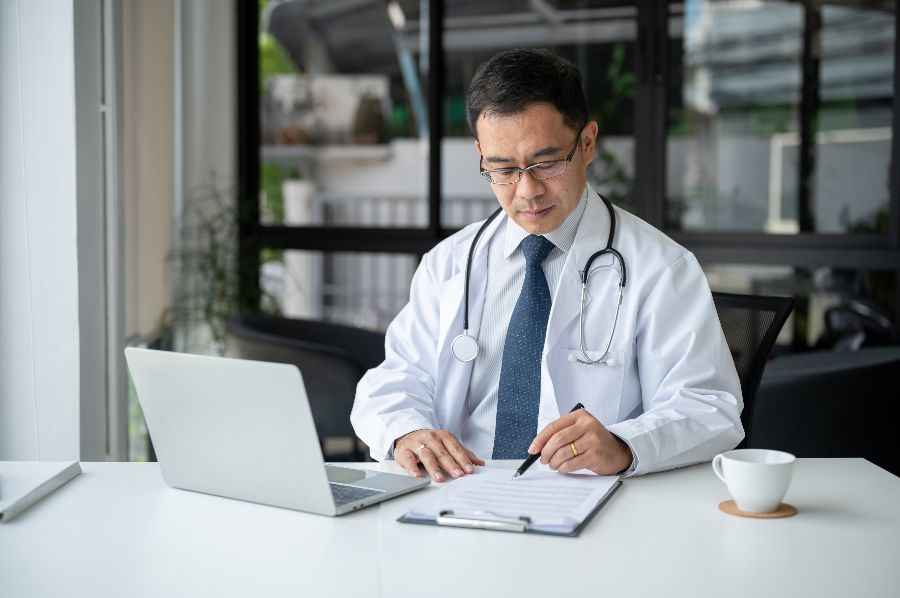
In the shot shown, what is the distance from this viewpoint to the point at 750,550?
4.22 ft

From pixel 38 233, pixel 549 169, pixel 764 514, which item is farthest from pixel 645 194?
pixel 764 514

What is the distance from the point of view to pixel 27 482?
5.03 ft

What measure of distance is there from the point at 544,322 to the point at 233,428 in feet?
2.43

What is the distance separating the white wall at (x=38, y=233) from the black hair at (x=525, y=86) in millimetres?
1275

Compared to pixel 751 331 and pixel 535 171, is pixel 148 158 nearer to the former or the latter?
pixel 535 171

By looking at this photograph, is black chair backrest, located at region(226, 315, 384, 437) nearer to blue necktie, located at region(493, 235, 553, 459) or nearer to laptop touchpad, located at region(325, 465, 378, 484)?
blue necktie, located at region(493, 235, 553, 459)

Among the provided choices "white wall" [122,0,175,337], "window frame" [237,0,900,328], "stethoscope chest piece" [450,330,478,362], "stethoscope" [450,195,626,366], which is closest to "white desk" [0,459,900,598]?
"stethoscope" [450,195,626,366]

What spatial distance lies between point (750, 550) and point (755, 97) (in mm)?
3032

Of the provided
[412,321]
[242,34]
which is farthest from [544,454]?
[242,34]

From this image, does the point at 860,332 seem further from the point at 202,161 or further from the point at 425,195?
the point at 202,161

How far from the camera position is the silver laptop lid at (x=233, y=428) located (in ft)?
4.49

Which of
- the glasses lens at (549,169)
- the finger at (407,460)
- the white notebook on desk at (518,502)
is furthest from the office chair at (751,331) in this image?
the finger at (407,460)

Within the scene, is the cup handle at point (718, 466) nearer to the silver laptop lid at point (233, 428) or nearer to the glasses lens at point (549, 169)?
the silver laptop lid at point (233, 428)

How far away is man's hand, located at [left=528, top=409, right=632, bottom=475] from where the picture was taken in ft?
5.11
